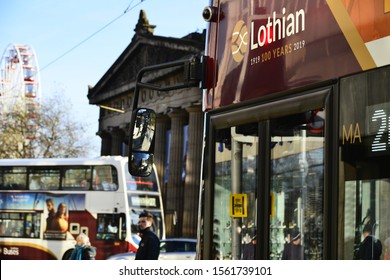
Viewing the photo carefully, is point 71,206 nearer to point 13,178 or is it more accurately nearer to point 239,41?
point 13,178

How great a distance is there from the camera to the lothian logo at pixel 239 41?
4.66 meters

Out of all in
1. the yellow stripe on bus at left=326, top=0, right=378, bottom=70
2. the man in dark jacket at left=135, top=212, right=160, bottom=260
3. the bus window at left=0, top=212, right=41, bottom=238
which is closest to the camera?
→ the yellow stripe on bus at left=326, top=0, right=378, bottom=70

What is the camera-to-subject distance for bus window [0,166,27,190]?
29.8 m

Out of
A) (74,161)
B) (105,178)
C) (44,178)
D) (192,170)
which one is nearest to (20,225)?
(44,178)

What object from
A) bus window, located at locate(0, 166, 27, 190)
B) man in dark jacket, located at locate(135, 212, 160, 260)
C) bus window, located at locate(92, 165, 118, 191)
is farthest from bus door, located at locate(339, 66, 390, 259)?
bus window, located at locate(0, 166, 27, 190)

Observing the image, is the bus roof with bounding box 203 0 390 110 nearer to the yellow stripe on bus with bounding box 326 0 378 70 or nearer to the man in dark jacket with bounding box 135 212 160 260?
the yellow stripe on bus with bounding box 326 0 378 70

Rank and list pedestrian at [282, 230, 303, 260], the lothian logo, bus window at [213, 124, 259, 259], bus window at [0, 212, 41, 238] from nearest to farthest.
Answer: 1. pedestrian at [282, 230, 303, 260]
2. bus window at [213, 124, 259, 259]
3. the lothian logo
4. bus window at [0, 212, 41, 238]

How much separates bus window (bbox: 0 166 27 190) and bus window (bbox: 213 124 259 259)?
83.5 feet

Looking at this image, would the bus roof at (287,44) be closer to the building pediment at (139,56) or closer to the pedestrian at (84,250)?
the pedestrian at (84,250)

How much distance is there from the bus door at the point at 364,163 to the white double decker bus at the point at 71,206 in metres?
25.1

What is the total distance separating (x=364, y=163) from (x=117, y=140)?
64.9 metres

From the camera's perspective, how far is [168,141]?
5919 centimetres

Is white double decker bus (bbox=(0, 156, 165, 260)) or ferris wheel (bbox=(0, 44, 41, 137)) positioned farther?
ferris wheel (bbox=(0, 44, 41, 137))
